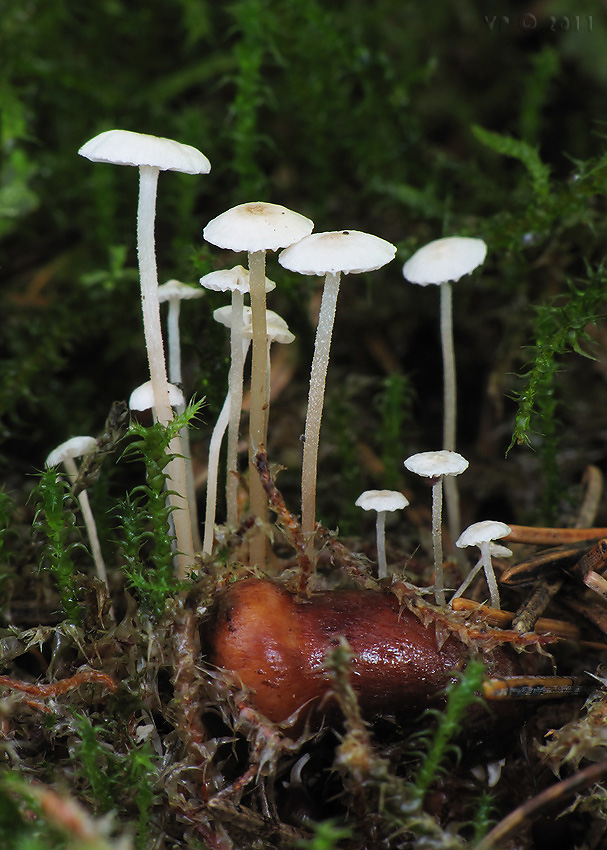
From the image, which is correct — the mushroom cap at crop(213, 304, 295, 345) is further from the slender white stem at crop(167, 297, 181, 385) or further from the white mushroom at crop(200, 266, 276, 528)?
the slender white stem at crop(167, 297, 181, 385)

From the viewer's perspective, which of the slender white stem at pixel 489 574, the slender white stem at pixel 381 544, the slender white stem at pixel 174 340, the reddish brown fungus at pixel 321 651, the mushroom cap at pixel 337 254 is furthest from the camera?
the slender white stem at pixel 174 340

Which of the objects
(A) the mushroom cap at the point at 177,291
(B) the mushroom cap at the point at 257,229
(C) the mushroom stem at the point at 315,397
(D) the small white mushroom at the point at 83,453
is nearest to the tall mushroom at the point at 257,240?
(B) the mushroom cap at the point at 257,229

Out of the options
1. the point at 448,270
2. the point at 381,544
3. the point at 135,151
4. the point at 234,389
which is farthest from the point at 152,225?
the point at 381,544

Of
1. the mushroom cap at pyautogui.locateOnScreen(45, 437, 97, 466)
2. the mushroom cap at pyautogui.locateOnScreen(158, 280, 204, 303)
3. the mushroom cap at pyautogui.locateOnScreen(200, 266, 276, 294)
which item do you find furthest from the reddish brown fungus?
the mushroom cap at pyautogui.locateOnScreen(158, 280, 204, 303)

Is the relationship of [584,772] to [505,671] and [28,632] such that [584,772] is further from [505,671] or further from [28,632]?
[28,632]

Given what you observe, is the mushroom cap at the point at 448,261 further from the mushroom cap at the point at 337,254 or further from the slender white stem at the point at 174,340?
the slender white stem at the point at 174,340

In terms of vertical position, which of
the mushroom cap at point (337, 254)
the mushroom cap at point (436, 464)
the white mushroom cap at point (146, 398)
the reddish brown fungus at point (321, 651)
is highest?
the mushroom cap at point (337, 254)

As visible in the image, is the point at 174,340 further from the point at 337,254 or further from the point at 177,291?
the point at 337,254
